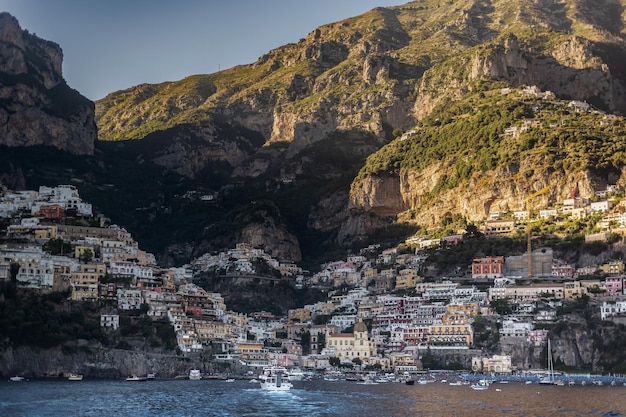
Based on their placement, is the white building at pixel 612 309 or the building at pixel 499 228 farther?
the building at pixel 499 228

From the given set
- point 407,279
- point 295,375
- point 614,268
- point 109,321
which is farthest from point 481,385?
point 407,279

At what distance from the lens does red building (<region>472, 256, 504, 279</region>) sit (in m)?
148

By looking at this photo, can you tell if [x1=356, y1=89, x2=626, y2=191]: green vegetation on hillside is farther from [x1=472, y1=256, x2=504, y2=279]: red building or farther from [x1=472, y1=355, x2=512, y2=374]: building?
[x1=472, y1=355, x2=512, y2=374]: building

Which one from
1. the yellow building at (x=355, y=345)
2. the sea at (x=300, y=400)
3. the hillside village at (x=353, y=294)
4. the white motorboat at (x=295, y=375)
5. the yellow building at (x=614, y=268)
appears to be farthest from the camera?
the yellow building at (x=355, y=345)

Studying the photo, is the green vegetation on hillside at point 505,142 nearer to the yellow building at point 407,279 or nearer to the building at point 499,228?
the building at point 499,228

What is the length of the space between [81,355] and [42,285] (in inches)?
456

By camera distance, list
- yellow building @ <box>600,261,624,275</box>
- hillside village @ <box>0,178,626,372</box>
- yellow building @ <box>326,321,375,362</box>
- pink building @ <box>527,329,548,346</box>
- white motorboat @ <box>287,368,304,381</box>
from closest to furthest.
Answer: white motorboat @ <box>287,368,304,381</box> → pink building @ <box>527,329,548,346</box> → hillside village @ <box>0,178,626,372</box> → yellow building @ <box>600,261,624,275</box> → yellow building @ <box>326,321,375,362</box>

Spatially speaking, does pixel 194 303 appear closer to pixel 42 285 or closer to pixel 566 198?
pixel 42 285

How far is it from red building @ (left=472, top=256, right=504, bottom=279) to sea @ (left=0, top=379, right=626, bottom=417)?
118ft

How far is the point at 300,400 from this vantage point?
→ 9369cm

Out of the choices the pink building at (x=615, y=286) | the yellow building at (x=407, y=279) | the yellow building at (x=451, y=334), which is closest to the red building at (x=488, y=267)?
the yellow building at (x=407, y=279)

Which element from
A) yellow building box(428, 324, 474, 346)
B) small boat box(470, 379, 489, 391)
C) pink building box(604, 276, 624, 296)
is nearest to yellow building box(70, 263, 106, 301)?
yellow building box(428, 324, 474, 346)

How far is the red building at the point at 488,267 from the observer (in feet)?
484

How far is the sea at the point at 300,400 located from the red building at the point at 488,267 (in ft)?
118
